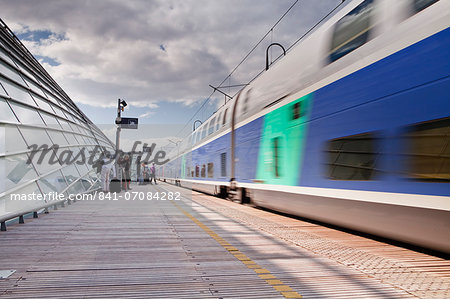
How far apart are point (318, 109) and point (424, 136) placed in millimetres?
2518

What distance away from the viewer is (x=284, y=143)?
309 inches

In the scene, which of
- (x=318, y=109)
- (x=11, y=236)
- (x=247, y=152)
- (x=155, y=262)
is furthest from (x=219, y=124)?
(x=155, y=262)

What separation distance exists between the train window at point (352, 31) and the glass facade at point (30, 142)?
623 cm

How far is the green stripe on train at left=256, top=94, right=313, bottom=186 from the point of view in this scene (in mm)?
7125

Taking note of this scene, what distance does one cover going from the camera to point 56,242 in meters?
5.24

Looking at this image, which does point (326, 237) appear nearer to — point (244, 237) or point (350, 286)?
point (244, 237)

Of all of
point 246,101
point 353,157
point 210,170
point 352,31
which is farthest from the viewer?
point 210,170

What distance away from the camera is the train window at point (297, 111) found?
717 cm

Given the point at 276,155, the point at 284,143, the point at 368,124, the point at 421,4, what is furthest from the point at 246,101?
the point at 421,4

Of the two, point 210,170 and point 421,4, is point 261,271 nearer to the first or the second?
point 421,4

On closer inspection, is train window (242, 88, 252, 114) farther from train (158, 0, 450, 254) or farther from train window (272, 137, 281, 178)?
train window (272, 137, 281, 178)

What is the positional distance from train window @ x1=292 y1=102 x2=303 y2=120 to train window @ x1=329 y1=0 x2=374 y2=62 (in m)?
1.21

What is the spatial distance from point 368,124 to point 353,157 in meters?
0.57

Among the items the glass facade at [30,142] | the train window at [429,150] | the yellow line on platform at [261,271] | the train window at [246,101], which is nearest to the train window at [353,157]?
the train window at [429,150]
